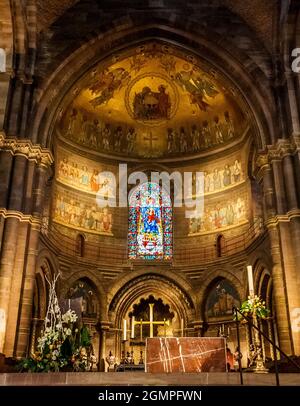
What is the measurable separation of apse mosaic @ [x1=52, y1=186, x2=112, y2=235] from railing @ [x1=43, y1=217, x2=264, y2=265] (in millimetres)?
600

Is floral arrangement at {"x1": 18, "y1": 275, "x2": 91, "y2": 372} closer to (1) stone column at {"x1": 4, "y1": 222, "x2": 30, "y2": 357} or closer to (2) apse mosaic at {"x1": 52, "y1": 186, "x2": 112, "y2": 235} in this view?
(1) stone column at {"x1": 4, "y1": 222, "x2": 30, "y2": 357}

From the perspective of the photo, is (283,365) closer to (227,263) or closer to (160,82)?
(227,263)

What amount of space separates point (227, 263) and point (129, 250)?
561 cm

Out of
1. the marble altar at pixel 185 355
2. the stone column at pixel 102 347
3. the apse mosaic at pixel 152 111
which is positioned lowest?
the marble altar at pixel 185 355

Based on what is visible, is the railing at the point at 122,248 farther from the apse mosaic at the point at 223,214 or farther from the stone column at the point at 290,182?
the stone column at the point at 290,182

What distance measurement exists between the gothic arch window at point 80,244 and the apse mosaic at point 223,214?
6010mm

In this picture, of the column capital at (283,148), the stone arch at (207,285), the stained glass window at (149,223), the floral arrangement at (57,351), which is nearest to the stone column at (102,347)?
the stained glass window at (149,223)

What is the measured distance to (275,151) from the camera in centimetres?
1642

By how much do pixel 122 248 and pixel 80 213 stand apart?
3.05 meters

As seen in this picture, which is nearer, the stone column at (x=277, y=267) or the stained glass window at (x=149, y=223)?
the stone column at (x=277, y=267)

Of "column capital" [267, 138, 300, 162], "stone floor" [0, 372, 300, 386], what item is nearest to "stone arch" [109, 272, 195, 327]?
"column capital" [267, 138, 300, 162]

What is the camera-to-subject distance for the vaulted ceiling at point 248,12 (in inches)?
727

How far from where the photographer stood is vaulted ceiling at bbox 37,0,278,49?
18.5 metres

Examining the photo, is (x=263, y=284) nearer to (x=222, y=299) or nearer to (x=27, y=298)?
(x=222, y=299)
